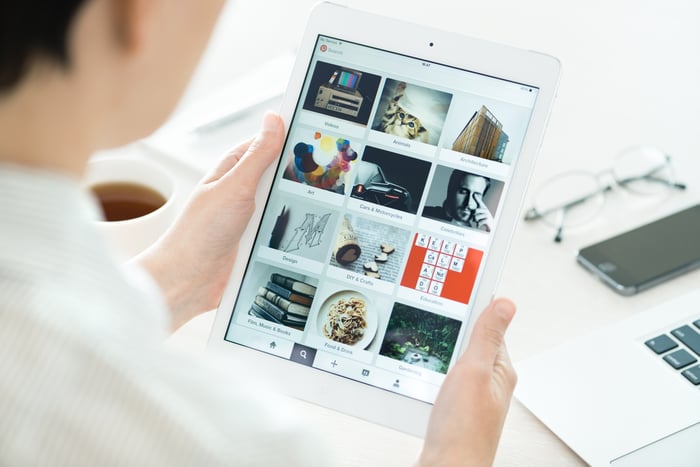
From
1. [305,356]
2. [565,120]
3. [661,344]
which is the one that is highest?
[565,120]

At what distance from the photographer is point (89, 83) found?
42cm

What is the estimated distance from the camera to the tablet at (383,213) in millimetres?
707

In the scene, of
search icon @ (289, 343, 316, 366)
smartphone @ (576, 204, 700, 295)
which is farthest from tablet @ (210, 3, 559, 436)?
smartphone @ (576, 204, 700, 295)

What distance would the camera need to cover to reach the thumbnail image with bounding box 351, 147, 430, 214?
727 millimetres

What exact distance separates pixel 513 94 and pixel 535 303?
9.6 inches

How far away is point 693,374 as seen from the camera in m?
0.75

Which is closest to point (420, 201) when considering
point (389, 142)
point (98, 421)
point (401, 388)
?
point (389, 142)

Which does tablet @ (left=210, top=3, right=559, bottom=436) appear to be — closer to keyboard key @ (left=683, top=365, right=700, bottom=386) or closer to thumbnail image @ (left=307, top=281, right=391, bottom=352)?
thumbnail image @ (left=307, top=281, right=391, bottom=352)

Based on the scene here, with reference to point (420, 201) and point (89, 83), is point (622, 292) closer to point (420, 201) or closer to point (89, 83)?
point (420, 201)

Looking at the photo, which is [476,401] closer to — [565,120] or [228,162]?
[228,162]

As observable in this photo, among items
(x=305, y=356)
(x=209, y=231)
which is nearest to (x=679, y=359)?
(x=305, y=356)

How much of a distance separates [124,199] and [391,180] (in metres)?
0.28

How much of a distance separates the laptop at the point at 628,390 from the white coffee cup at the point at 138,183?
1.24 ft

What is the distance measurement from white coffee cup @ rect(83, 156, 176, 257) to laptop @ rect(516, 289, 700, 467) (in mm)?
378
